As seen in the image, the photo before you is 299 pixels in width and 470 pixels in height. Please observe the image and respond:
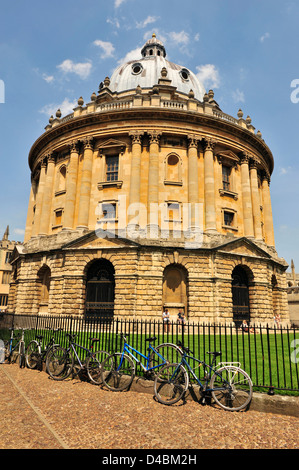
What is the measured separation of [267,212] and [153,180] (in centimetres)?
1422

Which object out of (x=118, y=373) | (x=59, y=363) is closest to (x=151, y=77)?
(x=59, y=363)

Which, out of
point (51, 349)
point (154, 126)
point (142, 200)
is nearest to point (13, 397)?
point (51, 349)

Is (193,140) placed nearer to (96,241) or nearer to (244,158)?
(244,158)

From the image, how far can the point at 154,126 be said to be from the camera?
81.3 ft

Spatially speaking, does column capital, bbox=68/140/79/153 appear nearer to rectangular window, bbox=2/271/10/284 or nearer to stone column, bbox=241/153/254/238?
stone column, bbox=241/153/254/238

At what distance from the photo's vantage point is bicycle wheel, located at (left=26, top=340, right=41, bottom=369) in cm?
1048

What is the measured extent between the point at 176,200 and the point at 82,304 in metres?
10.8

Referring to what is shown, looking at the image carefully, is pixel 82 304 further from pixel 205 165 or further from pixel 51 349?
pixel 205 165

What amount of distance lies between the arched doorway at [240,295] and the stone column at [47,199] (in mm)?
16848

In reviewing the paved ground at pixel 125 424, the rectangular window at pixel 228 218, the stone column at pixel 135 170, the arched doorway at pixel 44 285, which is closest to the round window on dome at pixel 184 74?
the stone column at pixel 135 170

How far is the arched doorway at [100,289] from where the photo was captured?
2158 centimetres

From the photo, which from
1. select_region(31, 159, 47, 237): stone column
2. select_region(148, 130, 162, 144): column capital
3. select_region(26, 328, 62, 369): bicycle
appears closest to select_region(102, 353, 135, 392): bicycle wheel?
select_region(26, 328, 62, 369): bicycle

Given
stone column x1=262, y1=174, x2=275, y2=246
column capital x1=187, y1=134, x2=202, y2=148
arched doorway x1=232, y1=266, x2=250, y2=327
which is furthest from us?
stone column x1=262, y1=174, x2=275, y2=246

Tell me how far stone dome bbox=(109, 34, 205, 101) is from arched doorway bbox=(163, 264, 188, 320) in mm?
23833
